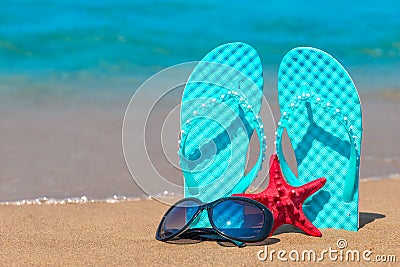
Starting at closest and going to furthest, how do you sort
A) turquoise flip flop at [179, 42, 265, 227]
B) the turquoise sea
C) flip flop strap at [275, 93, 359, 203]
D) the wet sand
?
flip flop strap at [275, 93, 359, 203], turquoise flip flop at [179, 42, 265, 227], the wet sand, the turquoise sea

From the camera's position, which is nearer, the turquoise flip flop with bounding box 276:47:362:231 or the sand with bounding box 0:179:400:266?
the sand with bounding box 0:179:400:266

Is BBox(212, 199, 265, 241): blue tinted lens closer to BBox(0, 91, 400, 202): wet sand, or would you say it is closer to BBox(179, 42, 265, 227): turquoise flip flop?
BBox(179, 42, 265, 227): turquoise flip flop

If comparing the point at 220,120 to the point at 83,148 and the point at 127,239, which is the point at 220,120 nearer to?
the point at 127,239

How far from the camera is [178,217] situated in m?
2.31

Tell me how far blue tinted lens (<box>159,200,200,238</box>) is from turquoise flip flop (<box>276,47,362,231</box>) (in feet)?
1.20

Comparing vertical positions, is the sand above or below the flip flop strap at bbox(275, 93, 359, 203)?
below

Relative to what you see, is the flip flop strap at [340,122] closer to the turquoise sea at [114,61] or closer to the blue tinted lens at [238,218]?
the blue tinted lens at [238,218]

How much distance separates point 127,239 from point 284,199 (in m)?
0.57

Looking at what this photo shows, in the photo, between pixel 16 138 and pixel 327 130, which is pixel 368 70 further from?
pixel 327 130

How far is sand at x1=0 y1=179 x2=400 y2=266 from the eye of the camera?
2.11 meters

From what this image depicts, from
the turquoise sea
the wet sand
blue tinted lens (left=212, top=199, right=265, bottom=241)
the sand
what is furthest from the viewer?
the turquoise sea

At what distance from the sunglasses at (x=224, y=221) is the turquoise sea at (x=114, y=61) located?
1052mm

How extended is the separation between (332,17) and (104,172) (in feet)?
21.9

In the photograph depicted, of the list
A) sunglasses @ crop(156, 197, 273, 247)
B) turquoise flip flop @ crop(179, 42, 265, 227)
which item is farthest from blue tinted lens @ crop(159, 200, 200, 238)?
turquoise flip flop @ crop(179, 42, 265, 227)
